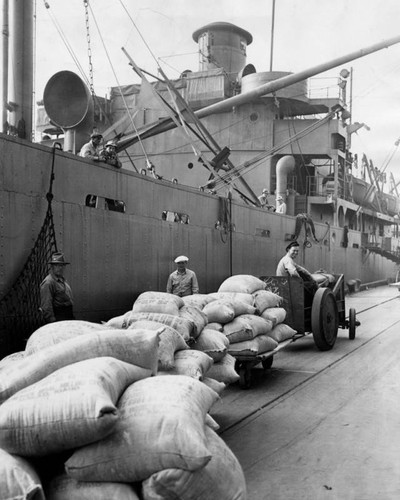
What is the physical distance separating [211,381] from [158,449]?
6.92 feet

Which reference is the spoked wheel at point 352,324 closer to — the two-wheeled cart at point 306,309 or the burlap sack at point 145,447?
the two-wheeled cart at point 306,309

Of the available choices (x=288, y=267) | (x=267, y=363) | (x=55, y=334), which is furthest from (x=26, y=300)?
(x=288, y=267)

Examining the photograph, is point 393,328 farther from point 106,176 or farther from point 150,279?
point 106,176

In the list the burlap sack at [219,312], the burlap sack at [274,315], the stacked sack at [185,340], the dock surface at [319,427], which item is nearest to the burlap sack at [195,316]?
the stacked sack at [185,340]

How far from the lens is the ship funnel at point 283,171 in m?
22.8

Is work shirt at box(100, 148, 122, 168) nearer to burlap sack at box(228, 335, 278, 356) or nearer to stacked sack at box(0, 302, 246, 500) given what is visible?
burlap sack at box(228, 335, 278, 356)

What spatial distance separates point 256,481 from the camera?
A: 390cm

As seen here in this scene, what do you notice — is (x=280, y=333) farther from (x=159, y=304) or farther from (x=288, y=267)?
(x=159, y=304)

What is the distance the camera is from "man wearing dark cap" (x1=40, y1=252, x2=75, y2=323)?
6.65 metres

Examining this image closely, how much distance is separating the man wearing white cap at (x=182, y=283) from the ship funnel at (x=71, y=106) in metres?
4.25

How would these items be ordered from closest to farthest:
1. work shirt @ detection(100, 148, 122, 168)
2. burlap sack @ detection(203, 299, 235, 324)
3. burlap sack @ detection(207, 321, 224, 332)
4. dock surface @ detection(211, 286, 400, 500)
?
dock surface @ detection(211, 286, 400, 500), burlap sack @ detection(207, 321, 224, 332), burlap sack @ detection(203, 299, 235, 324), work shirt @ detection(100, 148, 122, 168)

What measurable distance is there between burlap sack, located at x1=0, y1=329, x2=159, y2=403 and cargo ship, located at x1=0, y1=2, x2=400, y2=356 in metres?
3.93

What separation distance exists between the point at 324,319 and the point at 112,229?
12.2 ft

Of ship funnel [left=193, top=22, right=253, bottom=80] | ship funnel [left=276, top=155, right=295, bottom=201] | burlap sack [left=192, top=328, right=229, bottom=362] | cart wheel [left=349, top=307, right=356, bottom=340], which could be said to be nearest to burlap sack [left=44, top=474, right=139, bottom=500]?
burlap sack [left=192, top=328, right=229, bottom=362]
